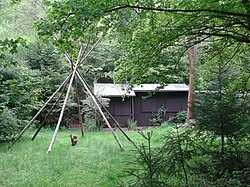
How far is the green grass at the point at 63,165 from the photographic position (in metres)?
4.84

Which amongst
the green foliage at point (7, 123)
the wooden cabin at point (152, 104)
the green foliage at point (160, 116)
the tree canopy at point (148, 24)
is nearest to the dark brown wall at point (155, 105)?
the wooden cabin at point (152, 104)

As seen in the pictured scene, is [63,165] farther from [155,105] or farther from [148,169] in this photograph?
[155,105]

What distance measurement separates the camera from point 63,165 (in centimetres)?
597

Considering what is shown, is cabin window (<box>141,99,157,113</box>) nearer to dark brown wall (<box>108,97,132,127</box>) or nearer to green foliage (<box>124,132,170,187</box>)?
dark brown wall (<box>108,97,132,127</box>)

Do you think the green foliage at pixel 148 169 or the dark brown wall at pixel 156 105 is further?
the dark brown wall at pixel 156 105

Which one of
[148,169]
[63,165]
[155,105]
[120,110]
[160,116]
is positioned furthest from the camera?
[155,105]

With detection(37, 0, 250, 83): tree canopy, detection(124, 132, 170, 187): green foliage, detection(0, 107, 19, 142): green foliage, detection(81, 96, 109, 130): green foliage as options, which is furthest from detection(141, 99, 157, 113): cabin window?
detection(124, 132, 170, 187): green foliage

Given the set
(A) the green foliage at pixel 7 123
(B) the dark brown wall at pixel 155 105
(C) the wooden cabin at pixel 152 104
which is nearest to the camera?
(A) the green foliage at pixel 7 123

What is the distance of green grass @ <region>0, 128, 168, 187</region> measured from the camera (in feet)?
15.9

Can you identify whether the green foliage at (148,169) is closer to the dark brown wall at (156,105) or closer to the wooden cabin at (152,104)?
the wooden cabin at (152,104)

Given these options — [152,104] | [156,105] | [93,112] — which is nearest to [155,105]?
[156,105]

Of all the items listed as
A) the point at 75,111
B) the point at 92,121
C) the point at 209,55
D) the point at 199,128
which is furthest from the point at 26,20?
the point at 199,128

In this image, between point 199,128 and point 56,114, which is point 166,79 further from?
point 56,114

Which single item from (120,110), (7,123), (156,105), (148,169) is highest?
(148,169)
